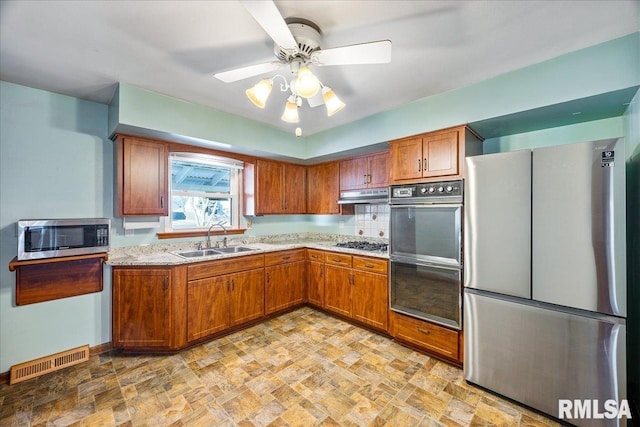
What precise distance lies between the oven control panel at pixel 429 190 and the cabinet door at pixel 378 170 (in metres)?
0.47

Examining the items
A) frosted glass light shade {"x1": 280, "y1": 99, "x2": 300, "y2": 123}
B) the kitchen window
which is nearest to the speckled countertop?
the kitchen window

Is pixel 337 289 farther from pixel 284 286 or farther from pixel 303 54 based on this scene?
pixel 303 54

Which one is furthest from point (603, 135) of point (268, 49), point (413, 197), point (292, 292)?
point (292, 292)

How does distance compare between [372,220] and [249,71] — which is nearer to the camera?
[249,71]

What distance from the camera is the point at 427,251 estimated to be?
8.34 ft

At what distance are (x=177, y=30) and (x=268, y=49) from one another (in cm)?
57

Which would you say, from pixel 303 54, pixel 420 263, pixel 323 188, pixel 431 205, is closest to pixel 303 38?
pixel 303 54

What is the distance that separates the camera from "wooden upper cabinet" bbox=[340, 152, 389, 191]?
3285 mm

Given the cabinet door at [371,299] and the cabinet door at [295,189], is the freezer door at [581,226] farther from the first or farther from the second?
the cabinet door at [295,189]

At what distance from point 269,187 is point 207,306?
5.94 feet

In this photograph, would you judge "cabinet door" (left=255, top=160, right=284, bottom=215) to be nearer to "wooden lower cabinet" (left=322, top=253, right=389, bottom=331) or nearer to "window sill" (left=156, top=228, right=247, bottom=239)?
Answer: "window sill" (left=156, top=228, right=247, bottom=239)

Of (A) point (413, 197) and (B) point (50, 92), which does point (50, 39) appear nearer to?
(B) point (50, 92)

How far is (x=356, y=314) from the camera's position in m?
3.18

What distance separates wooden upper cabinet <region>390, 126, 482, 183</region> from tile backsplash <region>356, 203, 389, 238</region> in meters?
0.91
